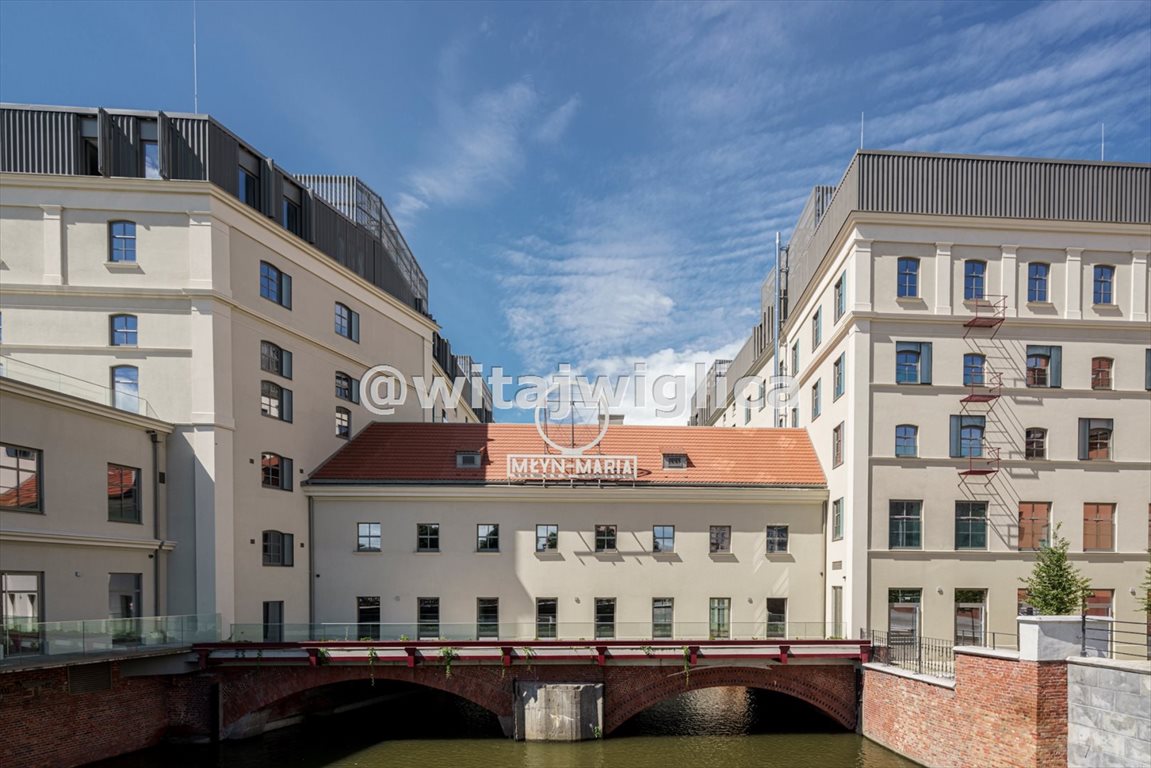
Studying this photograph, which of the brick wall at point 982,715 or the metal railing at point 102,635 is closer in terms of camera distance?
the brick wall at point 982,715

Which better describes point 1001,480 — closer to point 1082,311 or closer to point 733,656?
point 1082,311

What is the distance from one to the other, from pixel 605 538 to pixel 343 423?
44.3 feet

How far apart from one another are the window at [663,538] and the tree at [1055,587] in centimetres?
1282

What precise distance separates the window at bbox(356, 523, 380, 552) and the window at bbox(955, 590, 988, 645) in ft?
76.3

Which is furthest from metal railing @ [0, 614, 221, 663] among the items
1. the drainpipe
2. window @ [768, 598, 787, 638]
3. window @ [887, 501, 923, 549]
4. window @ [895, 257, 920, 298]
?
window @ [895, 257, 920, 298]

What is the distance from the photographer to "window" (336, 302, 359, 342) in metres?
29.7

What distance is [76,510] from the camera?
19.3 meters

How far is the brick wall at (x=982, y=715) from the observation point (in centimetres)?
1514

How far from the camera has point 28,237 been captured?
22.3 metres

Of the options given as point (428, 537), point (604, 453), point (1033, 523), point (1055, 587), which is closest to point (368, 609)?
point (428, 537)

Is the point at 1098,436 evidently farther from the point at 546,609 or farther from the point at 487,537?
the point at 487,537

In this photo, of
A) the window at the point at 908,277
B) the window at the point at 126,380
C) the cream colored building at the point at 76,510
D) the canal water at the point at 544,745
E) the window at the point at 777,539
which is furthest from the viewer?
the window at the point at 777,539

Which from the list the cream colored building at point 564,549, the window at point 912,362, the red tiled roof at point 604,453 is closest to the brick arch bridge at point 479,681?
the cream colored building at point 564,549

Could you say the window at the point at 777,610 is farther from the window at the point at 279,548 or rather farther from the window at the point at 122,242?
the window at the point at 122,242
